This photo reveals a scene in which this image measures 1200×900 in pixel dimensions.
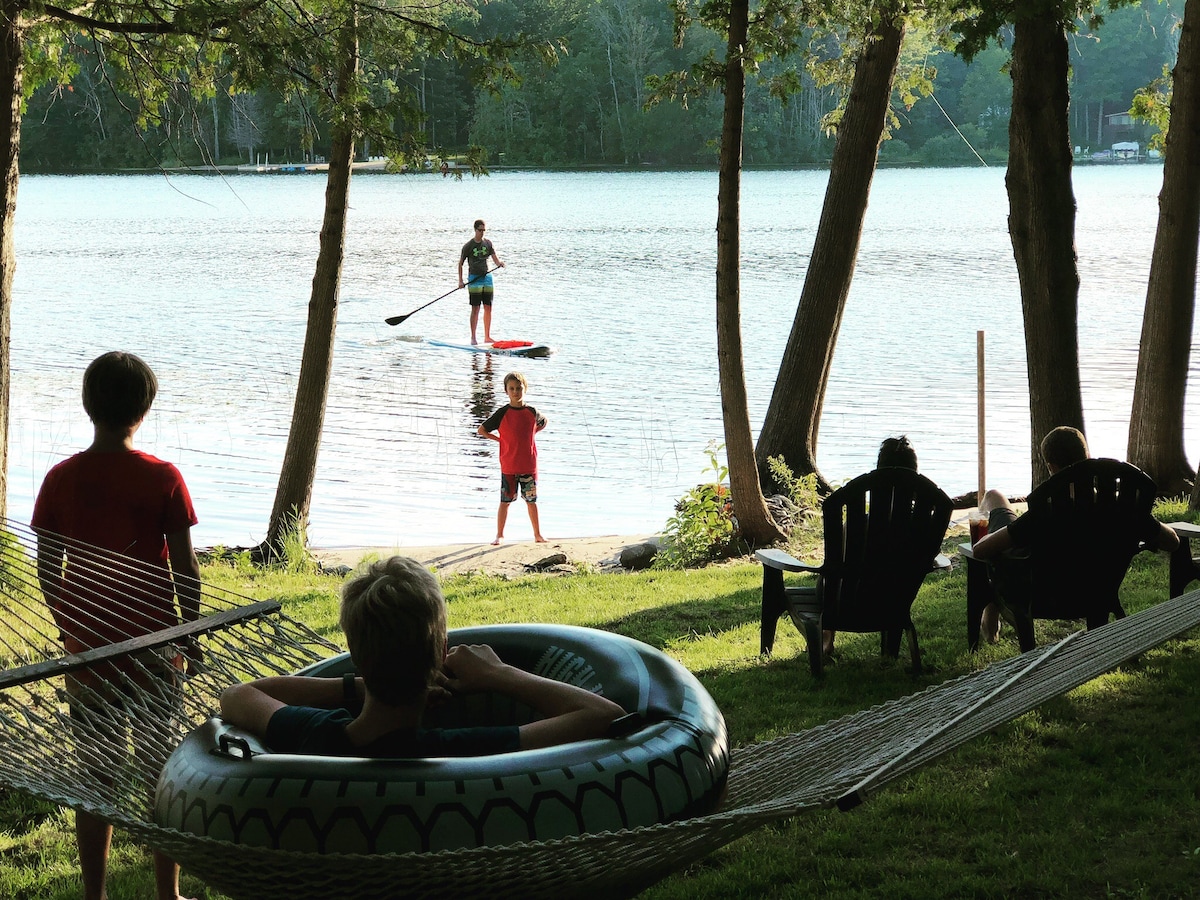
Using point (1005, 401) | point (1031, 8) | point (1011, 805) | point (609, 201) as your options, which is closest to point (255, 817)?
point (1011, 805)

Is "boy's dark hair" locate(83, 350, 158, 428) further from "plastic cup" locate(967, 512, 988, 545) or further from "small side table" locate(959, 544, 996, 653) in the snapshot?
"plastic cup" locate(967, 512, 988, 545)

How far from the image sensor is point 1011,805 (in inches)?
143

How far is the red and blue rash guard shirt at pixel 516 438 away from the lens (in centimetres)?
921

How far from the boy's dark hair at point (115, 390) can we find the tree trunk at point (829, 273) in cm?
711

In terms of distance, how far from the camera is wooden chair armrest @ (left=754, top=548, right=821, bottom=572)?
5.01 meters

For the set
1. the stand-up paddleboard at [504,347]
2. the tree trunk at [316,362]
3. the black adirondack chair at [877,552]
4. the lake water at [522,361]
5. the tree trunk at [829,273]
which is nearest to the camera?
the black adirondack chair at [877,552]

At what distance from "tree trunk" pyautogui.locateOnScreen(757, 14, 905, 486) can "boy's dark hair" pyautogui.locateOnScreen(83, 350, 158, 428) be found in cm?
711

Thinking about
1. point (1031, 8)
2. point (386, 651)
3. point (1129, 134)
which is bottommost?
point (386, 651)

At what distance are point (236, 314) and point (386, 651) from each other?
2374cm

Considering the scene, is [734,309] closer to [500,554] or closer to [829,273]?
[829,273]

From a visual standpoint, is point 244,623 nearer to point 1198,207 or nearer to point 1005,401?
point 1198,207

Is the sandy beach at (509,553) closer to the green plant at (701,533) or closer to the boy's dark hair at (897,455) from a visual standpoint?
the green plant at (701,533)

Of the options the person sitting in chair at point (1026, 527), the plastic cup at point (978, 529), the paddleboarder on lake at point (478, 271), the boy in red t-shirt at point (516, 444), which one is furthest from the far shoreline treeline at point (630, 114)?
A: the person sitting in chair at point (1026, 527)

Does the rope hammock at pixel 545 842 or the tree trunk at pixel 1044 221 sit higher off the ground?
the tree trunk at pixel 1044 221
